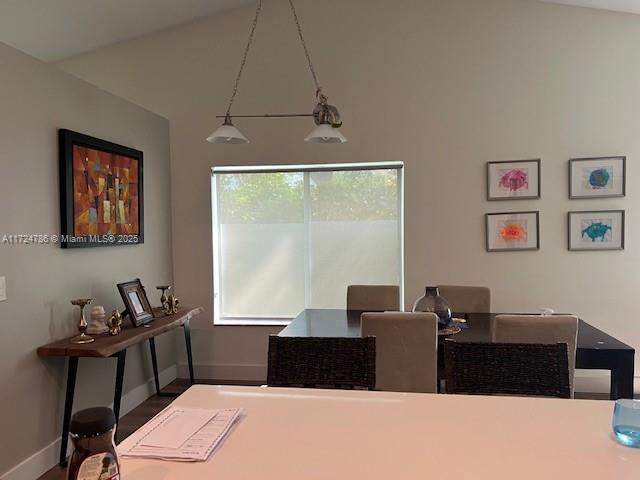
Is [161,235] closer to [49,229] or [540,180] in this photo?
[49,229]

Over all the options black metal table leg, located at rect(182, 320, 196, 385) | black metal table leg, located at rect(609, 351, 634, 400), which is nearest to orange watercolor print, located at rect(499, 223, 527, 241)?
black metal table leg, located at rect(609, 351, 634, 400)

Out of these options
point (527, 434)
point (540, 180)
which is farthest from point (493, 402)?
point (540, 180)

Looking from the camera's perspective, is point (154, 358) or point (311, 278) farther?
point (311, 278)

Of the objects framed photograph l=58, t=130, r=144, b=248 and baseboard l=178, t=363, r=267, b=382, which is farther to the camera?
baseboard l=178, t=363, r=267, b=382

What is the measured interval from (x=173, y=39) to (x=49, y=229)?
7.64 feet

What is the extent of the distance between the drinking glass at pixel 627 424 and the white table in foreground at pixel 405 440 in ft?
0.07

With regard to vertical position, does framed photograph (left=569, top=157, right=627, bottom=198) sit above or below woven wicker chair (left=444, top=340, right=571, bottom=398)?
above

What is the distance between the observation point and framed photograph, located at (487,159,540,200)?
387 centimetres

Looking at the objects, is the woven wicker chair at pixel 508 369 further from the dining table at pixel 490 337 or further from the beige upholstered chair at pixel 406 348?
the dining table at pixel 490 337

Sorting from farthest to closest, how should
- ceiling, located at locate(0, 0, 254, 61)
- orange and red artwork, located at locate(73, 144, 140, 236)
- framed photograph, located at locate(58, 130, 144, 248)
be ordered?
ceiling, located at locate(0, 0, 254, 61) → orange and red artwork, located at locate(73, 144, 140, 236) → framed photograph, located at locate(58, 130, 144, 248)

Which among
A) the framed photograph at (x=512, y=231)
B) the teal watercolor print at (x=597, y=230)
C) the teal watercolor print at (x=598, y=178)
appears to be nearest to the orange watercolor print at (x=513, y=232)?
the framed photograph at (x=512, y=231)

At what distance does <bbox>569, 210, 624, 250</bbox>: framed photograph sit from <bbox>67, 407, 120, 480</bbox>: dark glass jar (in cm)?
391

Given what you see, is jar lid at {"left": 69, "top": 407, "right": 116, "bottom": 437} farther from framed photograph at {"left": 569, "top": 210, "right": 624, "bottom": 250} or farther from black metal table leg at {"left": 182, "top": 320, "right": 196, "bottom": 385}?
framed photograph at {"left": 569, "top": 210, "right": 624, "bottom": 250}

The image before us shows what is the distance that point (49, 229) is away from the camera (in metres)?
2.75
